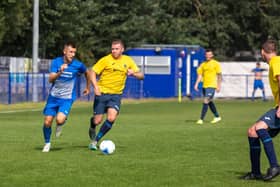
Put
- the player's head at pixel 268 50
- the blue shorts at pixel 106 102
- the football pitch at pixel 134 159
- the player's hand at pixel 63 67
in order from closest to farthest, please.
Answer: the football pitch at pixel 134 159
the player's head at pixel 268 50
the player's hand at pixel 63 67
the blue shorts at pixel 106 102

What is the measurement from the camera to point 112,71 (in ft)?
47.0

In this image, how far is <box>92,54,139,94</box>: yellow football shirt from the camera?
14312 millimetres

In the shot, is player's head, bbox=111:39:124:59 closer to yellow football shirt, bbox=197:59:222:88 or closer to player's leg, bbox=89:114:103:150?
player's leg, bbox=89:114:103:150

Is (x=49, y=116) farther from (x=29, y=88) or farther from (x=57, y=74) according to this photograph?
(x=29, y=88)

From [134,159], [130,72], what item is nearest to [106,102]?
[130,72]

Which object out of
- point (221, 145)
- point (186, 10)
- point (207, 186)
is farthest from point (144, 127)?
point (186, 10)

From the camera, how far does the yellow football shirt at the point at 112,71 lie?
1431 centimetres

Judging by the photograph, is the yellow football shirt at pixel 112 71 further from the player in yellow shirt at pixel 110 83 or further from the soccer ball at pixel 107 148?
the soccer ball at pixel 107 148

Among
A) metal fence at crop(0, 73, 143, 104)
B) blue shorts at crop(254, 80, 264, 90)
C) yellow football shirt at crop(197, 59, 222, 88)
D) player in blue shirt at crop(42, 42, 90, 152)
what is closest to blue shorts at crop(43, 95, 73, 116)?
player in blue shirt at crop(42, 42, 90, 152)

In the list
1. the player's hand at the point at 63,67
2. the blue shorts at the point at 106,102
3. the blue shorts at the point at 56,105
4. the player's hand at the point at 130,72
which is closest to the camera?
the player's hand at the point at 63,67

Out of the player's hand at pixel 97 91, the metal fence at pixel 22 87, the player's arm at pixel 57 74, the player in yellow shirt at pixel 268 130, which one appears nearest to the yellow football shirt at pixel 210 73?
the player's hand at pixel 97 91

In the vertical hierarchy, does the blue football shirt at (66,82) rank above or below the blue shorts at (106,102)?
above

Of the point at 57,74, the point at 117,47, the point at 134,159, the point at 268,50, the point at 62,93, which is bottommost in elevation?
the point at 134,159

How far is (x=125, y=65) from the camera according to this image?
1435cm
